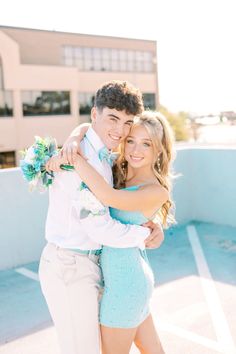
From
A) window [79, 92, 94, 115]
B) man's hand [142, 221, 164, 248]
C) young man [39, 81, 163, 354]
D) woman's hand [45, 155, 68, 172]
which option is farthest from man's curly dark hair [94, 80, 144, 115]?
window [79, 92, 94, 115]

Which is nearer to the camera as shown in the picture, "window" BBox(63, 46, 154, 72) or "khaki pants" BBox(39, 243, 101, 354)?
"khaki pants" BBox(39, 243, 101, 354)

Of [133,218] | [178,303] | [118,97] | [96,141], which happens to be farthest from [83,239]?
[178,303]

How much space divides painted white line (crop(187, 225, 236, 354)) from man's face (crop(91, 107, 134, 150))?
232 cm

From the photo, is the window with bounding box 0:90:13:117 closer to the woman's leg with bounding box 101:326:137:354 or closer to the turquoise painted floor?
the turquoise painted floor

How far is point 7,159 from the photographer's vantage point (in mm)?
40531

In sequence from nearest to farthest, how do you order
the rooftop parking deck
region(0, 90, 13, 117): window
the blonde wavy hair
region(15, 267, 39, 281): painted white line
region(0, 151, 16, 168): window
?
the blonde wavy hair
the rooftop parking deck
region(15, 267, 39, 281): painted white line
region(0, 90, 13, 117): window
region(0, 151, 16, 168): window

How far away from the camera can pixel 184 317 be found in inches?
185

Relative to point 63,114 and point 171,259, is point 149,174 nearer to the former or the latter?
point 171,259

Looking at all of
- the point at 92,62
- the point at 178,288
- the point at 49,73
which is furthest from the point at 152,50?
the point at 178,288

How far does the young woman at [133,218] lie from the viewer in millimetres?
2662

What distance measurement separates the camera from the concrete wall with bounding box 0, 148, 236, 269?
623 centimetres

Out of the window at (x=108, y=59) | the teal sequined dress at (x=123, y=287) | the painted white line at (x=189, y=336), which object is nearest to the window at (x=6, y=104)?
the window at (x=108, y=59)

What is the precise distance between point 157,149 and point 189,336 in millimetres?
2172

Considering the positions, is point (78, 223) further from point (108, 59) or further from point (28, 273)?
point (108, 59)
